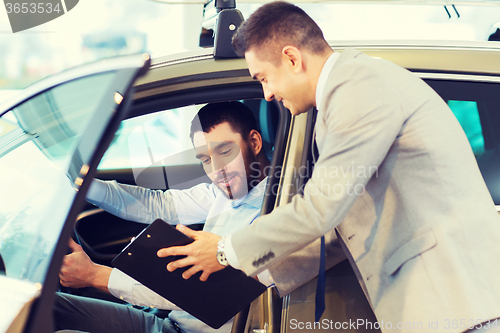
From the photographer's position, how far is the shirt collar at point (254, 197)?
1594 millimetres

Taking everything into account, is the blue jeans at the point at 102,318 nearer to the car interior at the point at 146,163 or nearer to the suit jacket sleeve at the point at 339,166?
the car interior at the point at 146,163

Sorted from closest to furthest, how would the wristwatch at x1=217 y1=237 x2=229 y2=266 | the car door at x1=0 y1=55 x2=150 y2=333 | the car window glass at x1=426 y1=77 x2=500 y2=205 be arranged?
the car door at x1=0 y1=55 x2=150 y2=333 → the wristwatch at x1=217 y1=237 x2=229 y2=266 → the car window glass at x1=426 y1=77 x2=500 y2=205

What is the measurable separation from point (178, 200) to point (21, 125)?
0.74 meters

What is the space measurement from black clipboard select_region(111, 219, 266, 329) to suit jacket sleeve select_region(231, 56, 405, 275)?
6.1 inches

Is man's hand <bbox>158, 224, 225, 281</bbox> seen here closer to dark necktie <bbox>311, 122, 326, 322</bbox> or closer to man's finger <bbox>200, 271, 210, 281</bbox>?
man's finger <bbox>200, 271, 210, 281</bbox>

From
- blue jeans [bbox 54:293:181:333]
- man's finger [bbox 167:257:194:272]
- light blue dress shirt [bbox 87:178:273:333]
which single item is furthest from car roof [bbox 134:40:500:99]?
blue jeans [bbox 54:293:181:333]

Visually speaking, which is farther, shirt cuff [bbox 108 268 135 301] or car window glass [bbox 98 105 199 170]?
car window glass [bbox 98 105 199 170]

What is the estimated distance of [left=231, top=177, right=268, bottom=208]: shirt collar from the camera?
159 cm

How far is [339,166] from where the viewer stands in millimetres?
1016

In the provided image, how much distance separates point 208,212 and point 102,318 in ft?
2.09

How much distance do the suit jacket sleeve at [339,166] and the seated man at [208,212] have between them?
0.48 m

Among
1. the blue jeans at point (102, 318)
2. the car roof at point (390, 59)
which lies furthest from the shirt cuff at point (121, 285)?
the car roof at point (390, 59)

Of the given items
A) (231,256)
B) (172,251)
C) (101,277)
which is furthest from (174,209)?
(231,256)

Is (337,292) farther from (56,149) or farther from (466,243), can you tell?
(56,149)
